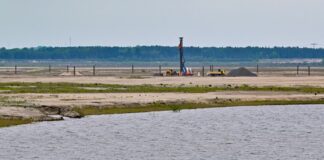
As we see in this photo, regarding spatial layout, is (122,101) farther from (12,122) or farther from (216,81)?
(216,81)

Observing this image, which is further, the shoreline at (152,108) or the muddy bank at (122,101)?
the muddy bank at (122,101)

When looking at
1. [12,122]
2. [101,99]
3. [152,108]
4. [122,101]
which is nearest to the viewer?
[12,122]

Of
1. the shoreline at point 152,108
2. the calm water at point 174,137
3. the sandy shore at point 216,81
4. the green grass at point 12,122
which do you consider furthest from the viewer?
the sandy shore at point 216,81

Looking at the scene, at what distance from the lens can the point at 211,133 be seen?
41.7 m

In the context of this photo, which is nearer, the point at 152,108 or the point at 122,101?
the point at 152,108

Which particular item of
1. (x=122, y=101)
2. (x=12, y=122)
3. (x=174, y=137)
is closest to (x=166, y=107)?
(x=122, y=101)

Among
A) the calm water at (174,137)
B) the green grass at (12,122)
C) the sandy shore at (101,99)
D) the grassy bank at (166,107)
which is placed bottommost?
the calm water at (174,137)

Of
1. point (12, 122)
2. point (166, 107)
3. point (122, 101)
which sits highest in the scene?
point (122, 101)

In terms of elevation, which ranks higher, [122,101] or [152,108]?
[122,101]

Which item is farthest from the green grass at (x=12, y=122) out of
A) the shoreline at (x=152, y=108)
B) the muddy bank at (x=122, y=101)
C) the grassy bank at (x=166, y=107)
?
the grassy bank at (x=166, y=107)

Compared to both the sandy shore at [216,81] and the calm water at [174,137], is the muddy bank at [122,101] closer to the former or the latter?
the calm water at [174,137]

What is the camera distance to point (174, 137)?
39969 millimetres

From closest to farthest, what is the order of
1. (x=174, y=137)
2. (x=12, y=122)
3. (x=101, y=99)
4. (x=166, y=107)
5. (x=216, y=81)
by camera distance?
(x=174, y=137) < (x=12, y=122) < (x=166, y=107) < (x=101, y=99) < (x=216, y=81)

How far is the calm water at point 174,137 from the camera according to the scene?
113ft
